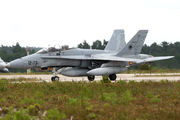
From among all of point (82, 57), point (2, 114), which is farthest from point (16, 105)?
point (82, 57)

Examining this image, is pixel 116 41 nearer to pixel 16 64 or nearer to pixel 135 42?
pixel 135 42

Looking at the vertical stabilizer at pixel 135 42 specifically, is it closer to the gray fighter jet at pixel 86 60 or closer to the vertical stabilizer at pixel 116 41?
the gray fighter jet at pixel 86 60

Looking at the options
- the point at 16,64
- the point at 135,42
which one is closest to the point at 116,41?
the point at 135,42

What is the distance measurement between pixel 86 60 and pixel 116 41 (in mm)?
5880

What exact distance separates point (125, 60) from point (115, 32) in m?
6.69

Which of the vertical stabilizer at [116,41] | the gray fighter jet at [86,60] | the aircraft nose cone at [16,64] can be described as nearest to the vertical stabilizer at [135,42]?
the gray fighter jet at [86,60]

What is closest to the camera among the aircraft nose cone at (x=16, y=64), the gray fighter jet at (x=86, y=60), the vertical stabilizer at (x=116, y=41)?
the aircraft nose cone at (x=16, y=64)

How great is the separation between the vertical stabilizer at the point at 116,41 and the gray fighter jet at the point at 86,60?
3.30 meters

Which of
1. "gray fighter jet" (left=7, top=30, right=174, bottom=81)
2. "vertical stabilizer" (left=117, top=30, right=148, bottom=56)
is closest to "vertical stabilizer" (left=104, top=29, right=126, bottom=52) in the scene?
"gray fighter jet" (left=7, top=30, right=174, bottom=81)

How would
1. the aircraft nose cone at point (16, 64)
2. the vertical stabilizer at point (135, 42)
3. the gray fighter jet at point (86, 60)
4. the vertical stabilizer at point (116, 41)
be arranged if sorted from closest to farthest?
the aircraft nose cone at point (16, 64) → the gray fighter jet at point (86, 60) → the vertical stabilizer at point (135, 42) → the vertical stabilizer at point (116, 41)

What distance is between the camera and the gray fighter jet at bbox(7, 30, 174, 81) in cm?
1684

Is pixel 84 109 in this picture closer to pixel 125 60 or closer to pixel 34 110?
→ pixel 34 110

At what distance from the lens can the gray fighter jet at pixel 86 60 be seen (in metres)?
16.8

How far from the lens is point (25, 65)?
16.6 metres
